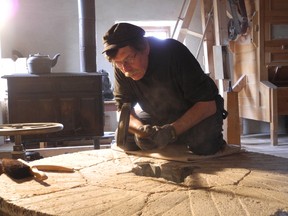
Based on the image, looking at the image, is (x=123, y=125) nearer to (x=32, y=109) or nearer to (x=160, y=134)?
(x=160, y=134)

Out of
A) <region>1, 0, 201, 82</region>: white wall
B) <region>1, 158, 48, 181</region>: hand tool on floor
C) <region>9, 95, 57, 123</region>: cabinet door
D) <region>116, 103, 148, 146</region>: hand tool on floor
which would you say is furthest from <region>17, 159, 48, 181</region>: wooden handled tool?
<region>1, 0, 201, 82</region>: white wall

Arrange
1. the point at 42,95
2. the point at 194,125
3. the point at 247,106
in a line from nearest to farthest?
the point at 194,125 → the point at 42,95 → the point at 247,106

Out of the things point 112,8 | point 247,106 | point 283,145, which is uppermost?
point 112,8

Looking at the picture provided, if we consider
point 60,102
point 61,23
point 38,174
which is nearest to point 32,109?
point 60,102

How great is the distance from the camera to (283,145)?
15.0ft

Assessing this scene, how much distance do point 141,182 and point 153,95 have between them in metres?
0.71

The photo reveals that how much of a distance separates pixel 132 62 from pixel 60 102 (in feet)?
8.27

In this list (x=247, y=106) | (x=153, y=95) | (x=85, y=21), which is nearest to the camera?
(x=153, y=95)

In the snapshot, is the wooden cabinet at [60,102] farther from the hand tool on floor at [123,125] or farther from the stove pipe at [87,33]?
the hand tool on floor at [123,125]

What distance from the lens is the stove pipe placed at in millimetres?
4488

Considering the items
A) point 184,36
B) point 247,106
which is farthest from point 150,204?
point 184,36

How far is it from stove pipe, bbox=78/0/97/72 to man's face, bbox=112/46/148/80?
2691mm

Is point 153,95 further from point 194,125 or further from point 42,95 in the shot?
point 42,95

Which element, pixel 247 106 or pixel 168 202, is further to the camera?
pixel 247 106
